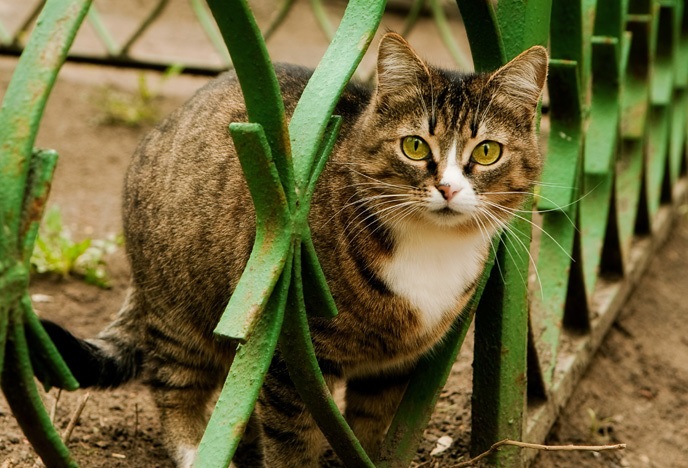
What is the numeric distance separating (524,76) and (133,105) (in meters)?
3.49

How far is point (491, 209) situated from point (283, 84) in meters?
0.65

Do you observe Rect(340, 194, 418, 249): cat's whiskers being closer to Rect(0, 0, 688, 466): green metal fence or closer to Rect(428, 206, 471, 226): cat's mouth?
Rect(428, 206, 471, 226): cat's mouth

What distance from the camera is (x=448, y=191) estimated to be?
195 centimetres

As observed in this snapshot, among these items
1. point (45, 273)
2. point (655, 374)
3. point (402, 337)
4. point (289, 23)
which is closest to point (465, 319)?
point (402, 337)

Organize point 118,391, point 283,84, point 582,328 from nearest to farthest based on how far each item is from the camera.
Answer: point 283,84 < point 118,391 < point 582,328

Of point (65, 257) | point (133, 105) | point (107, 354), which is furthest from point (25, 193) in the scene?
point (133, 105)

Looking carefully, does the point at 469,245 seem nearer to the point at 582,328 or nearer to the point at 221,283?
the point at 221,283

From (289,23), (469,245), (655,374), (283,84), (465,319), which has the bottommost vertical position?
(655,374)

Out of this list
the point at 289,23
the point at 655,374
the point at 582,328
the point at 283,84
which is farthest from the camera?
the point at 289,23

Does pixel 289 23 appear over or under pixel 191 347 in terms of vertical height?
over

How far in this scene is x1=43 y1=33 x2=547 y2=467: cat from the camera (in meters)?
2.03

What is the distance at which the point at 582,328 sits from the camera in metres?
3.07

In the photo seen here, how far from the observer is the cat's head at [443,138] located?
200 centimetres

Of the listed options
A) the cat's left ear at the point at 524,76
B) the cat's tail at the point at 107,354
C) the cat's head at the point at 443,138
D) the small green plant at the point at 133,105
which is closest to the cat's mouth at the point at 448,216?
the cat's head at the point at 443,138
